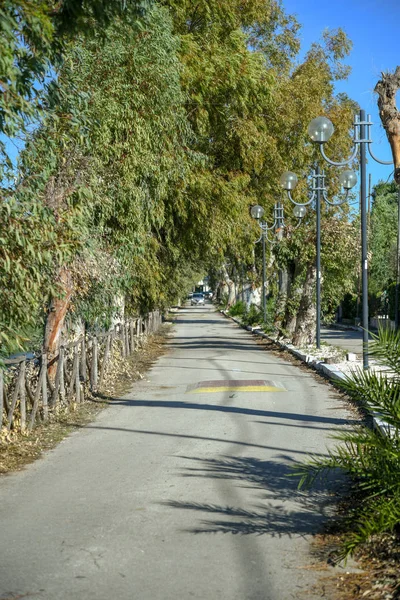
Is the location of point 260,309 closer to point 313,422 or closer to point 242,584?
point 313,422

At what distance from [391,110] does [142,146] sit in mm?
5217

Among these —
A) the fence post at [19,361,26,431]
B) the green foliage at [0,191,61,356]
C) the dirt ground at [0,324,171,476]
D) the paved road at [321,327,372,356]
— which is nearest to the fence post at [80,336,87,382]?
the dirt ground at [0,324,171,476]

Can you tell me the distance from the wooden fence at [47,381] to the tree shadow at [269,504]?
10.6 feet

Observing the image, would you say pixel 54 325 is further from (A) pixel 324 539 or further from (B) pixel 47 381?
(A) pixel 324 539

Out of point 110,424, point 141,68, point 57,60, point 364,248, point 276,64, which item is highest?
point 276,64

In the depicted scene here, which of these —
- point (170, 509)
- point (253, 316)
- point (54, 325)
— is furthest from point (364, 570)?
point (253, 316)

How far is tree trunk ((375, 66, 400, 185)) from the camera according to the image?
1254cm

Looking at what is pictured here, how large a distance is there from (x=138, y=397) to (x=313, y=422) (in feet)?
14.9

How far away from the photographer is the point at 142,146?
15.8 metres

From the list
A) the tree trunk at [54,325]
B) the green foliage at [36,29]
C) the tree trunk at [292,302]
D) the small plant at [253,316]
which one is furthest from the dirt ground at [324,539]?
the small plant at [253,316]

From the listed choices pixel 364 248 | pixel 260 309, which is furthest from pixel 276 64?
pixel 364 248

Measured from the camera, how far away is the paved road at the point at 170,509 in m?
5.34

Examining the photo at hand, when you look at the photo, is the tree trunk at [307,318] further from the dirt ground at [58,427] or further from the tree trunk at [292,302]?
the dirt ground at [58,427]

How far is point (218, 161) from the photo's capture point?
27.2m
